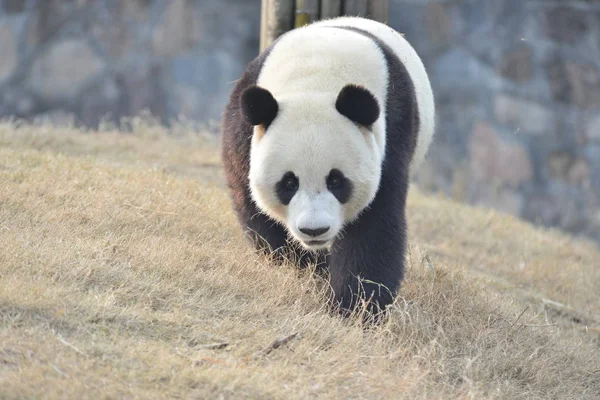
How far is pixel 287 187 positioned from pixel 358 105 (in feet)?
1.62

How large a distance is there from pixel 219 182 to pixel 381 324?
2.94 metres

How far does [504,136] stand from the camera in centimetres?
1080

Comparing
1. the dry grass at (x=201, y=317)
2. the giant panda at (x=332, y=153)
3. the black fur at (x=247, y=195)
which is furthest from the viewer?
the black fur at (x=247, y=195)

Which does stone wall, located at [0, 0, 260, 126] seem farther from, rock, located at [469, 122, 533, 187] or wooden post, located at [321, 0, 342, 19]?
wooden post, located at [321, 0, 342, 19]

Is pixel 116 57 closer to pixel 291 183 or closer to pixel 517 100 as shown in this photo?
pixel 517 100

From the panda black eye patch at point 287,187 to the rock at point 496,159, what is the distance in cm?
677

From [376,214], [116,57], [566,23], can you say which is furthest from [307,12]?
[566,23]

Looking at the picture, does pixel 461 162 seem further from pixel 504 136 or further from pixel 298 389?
pixel 298 389

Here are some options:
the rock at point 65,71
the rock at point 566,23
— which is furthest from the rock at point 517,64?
the rock at point 65,71

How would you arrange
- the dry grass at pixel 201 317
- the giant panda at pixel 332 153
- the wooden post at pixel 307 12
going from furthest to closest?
1. the wooden post at pixel 307 12
2. the giant panda at pixel 332 153
3. the dry grass at pixel 201 317

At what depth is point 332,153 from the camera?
4168 mm

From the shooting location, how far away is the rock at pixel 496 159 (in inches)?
424

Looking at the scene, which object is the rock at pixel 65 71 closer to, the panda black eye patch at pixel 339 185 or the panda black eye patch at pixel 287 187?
the panda black eye patch at pixel 287 187

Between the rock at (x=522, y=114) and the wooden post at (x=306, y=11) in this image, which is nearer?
the wooden post at (x=306, y=11)
